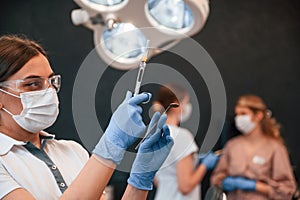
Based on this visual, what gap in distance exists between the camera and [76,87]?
4.13ft

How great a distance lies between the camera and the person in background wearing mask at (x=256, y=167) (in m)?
2.70

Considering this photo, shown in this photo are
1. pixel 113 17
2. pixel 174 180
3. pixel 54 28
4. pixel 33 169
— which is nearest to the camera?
pixel 33 169

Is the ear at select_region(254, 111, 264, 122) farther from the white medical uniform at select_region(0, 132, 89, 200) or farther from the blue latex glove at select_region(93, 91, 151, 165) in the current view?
the blue latex glove at select_region(93, 91, 151, 165)

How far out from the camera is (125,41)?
4.74ft

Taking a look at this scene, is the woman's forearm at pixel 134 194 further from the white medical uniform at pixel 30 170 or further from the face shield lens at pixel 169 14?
the face shield lens at pixel 169 14

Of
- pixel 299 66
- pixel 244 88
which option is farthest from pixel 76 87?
pixel 299 66

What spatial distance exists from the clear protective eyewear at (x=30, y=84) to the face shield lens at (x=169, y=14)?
33cm

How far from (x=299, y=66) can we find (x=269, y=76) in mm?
243

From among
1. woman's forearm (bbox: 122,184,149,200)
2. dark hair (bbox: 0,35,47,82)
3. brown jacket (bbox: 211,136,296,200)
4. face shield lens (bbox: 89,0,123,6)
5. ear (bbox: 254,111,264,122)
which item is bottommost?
brown jacket (bbox: 211,136,296,200)

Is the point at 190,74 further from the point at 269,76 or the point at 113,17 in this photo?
the point at 113,17

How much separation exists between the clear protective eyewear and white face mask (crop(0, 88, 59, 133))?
1 centimetres

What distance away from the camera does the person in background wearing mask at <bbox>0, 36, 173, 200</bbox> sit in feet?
3.77

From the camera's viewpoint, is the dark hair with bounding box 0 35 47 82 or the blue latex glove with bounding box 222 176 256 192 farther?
the blue latex glove with bounding box 222 176 256 192

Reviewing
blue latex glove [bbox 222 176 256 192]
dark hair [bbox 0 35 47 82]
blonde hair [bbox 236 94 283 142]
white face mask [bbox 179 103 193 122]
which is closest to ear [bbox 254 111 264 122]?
blonde hair [bbox 236 94 283 142]
